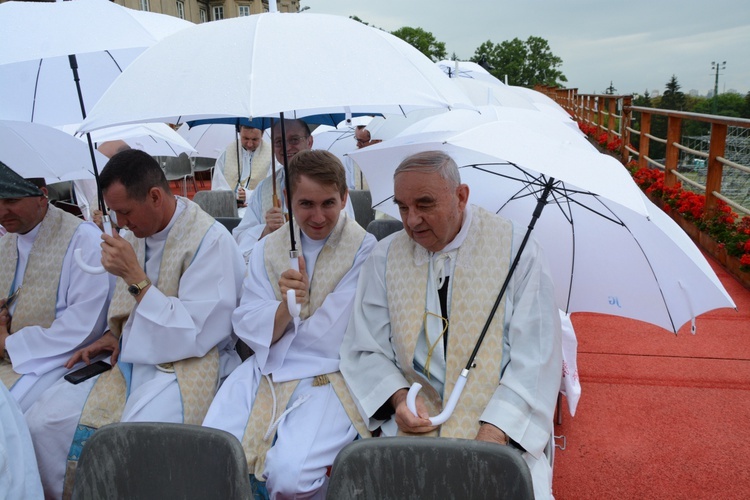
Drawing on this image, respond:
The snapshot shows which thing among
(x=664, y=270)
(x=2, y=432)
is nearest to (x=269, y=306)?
(x=2, y=432)

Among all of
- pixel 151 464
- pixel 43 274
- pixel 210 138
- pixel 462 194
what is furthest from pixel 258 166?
pixel 151 464

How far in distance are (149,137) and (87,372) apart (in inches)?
139

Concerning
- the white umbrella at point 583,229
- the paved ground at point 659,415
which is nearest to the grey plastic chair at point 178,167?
the paved ground at point 659,415

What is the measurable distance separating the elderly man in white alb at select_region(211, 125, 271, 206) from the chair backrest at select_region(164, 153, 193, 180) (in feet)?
14.1

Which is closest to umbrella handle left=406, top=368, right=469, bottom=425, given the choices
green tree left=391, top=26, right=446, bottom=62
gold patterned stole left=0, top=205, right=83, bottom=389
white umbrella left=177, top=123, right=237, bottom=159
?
gold patterned stole left=0, top=205, right=83, bottom=389

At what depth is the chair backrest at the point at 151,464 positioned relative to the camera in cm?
179

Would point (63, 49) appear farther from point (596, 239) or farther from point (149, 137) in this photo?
point (149, 137)

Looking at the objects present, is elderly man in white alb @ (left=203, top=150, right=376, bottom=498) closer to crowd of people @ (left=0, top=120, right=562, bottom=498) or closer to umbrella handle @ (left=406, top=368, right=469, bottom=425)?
crowd of people @ (left=0, top=120, right=562, bottom=498)

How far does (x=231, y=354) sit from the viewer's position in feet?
9.86

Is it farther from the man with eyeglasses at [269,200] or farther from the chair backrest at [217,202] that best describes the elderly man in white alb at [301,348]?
the chair backrest at [217,202]

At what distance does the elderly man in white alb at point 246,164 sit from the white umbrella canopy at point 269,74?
3.92 metres

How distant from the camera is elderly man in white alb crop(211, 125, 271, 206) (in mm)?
6341

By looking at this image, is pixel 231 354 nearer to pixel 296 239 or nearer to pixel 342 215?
pixel 296 239

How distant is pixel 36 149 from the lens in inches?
131
